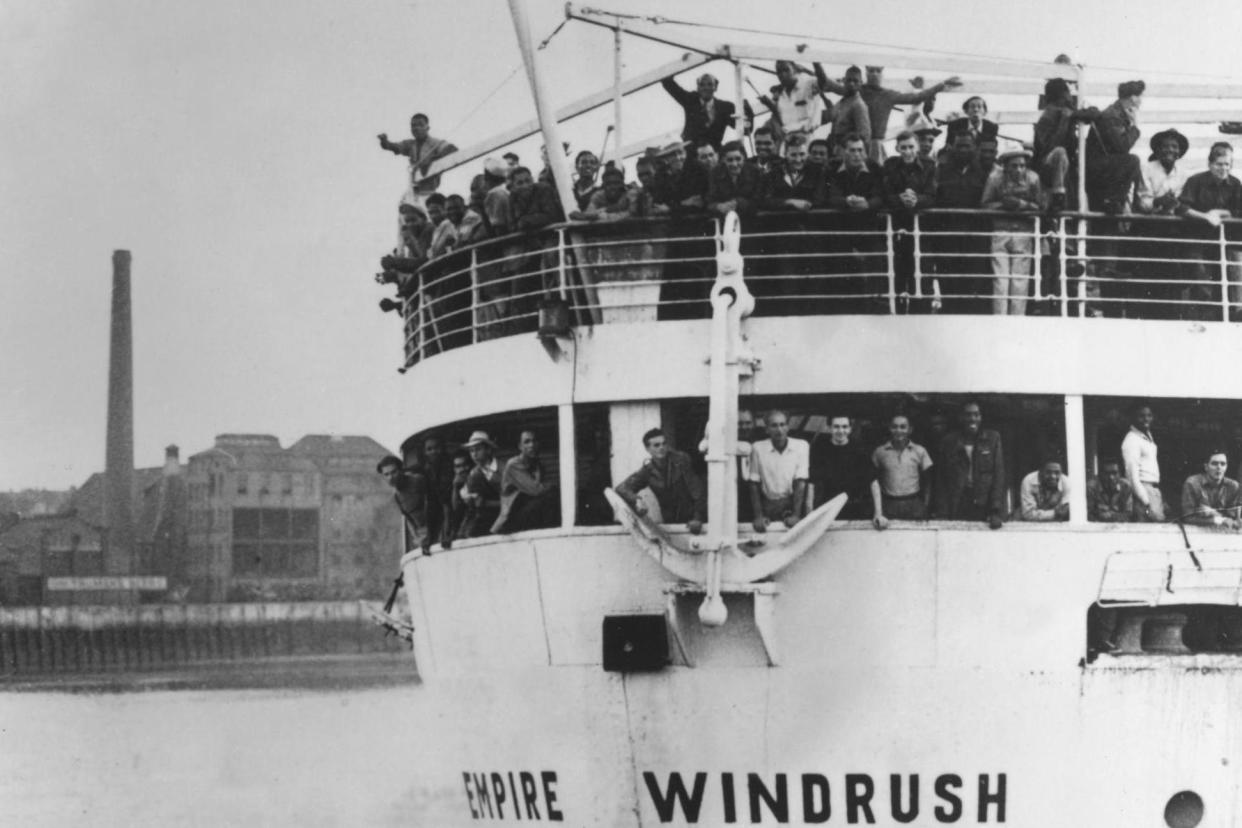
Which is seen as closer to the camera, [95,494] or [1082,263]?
[1082,263]

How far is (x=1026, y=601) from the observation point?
1433cm

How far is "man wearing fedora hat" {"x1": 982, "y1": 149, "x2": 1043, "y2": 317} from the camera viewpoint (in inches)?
590

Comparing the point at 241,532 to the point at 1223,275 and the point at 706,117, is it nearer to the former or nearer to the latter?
the point at 706,117

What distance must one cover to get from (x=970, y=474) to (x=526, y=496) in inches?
133

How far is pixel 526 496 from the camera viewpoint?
50.3ft

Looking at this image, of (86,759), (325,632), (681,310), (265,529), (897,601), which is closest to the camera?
(897,601)

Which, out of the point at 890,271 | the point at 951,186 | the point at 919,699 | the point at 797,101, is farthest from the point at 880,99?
the point at 919,699

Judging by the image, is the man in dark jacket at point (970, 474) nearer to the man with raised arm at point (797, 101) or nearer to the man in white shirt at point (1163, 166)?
the man in white shirt at point (1163, 166)

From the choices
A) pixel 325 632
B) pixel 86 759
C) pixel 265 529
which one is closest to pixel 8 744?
pixel 86 759

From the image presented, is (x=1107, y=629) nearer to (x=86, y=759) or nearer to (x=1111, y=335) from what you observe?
(x=1111, y=335)

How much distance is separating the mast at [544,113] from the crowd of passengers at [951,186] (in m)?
0.25

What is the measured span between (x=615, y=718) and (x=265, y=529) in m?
65.5

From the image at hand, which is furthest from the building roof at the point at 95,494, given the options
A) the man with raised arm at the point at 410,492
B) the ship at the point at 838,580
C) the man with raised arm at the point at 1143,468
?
the man with raised arm at the point at 1143,468

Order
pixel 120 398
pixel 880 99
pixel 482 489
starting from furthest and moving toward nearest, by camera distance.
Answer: pixel 120 398 → pixel 880 99 → pixel 482 489
